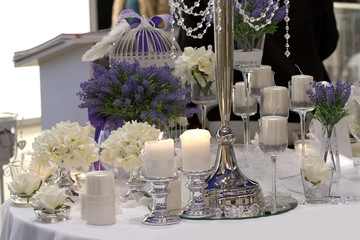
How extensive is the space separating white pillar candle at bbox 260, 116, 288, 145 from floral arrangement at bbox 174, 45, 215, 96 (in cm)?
59

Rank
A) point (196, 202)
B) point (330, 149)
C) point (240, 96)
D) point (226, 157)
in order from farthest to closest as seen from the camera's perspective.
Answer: point (240, 96) → point (330, 149) → point (226, 157) → point (196, 202)

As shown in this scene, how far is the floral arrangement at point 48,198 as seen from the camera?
7.54 feet

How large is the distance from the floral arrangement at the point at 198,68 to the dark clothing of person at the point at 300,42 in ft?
3.23

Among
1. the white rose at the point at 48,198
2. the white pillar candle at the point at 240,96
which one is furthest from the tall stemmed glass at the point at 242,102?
the white rose at the point at 48,198

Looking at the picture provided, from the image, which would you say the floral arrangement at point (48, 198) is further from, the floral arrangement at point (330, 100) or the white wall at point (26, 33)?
the white wall at point (26, 33)

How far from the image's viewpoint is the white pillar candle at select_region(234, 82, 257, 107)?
9.69 ft

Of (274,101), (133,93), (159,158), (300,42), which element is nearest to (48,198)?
(159,158)

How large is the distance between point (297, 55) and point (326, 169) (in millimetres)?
1958

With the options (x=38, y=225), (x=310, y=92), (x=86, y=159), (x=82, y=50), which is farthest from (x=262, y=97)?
(x=82, y=50)

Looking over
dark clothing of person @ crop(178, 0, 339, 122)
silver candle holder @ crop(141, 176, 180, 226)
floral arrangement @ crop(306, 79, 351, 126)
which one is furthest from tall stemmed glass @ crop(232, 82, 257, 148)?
dark clothing of person @ crop(178, 0, 339, 122)

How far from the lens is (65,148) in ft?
8.14

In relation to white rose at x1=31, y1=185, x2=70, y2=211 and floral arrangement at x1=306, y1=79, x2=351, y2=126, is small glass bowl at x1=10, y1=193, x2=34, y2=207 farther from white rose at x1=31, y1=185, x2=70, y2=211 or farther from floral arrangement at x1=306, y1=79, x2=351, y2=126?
floral arrangement at x1=306, y1=79, x2=351, y2=126

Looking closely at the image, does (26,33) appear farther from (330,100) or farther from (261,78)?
(330,100)

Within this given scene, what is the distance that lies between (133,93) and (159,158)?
1.48 ft
